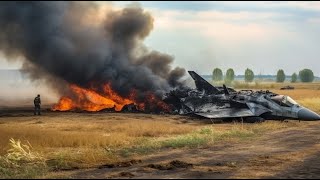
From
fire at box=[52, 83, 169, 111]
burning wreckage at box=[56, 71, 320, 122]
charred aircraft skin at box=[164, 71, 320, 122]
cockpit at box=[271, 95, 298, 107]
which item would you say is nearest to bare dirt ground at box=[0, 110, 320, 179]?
charred aircraft skin at box=[164, 71, 320, 122]

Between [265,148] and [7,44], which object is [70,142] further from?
[7,44]

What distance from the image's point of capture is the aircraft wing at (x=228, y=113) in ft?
96.9

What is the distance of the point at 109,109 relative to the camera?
38.9m

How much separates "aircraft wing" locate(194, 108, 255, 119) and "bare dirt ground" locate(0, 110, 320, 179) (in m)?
8.11

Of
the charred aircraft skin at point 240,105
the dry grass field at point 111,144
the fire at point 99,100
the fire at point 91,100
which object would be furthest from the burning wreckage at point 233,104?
the fire at point 91,100

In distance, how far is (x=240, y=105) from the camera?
1196 inches

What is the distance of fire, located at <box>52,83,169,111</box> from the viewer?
39312 mm

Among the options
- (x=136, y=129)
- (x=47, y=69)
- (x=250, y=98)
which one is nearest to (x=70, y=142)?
(x=136, y=129)

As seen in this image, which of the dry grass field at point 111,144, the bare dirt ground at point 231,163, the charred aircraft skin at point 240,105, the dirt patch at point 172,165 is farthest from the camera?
the charred aircraft skin at point 240,105

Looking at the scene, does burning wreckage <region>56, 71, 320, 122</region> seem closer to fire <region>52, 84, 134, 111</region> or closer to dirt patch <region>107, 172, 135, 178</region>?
fire <region>52, 84, 134, 111</region>

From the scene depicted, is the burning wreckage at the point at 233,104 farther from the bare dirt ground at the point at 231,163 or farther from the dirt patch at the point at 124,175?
the dirt patch at the point at 124,175

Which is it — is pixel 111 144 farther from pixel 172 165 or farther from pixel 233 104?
pixel 233 104

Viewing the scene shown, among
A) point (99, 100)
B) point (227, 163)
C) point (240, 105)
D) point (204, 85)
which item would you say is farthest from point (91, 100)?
point (227, 163)

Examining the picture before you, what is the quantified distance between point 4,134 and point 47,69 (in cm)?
2026
